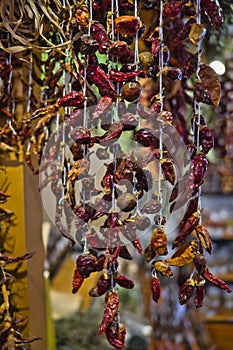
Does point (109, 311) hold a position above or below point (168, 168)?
below

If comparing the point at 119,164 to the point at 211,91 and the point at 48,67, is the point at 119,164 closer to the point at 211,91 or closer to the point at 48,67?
the point at 211,91

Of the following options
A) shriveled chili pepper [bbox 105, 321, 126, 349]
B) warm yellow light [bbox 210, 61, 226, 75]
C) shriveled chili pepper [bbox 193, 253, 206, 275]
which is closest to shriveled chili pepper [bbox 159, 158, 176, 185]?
shriveled chili pepper [bbox 193, 253, 206, 275]

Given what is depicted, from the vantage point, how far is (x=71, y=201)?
78 centimetres

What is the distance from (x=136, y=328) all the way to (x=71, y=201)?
1.33 meters

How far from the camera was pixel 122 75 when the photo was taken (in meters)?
0.65

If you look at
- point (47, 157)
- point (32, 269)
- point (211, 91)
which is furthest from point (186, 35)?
point (32, 269)

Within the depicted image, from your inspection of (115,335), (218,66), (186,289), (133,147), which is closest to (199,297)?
(186,289)

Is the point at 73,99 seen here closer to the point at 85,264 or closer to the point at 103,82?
the point at 103,82

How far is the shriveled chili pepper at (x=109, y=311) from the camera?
67 centimetres

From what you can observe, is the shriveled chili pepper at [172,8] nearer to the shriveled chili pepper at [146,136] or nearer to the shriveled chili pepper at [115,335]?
the shriveled chili pepper at [146,136]

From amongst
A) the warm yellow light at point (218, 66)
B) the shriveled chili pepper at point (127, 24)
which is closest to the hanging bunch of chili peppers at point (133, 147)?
the shriveled chili pepper at point (127, 24)

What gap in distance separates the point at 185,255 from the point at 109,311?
12 cm

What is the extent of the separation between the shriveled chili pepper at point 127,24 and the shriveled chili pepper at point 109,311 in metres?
0.34

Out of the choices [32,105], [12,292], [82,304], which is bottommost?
[82,304]
